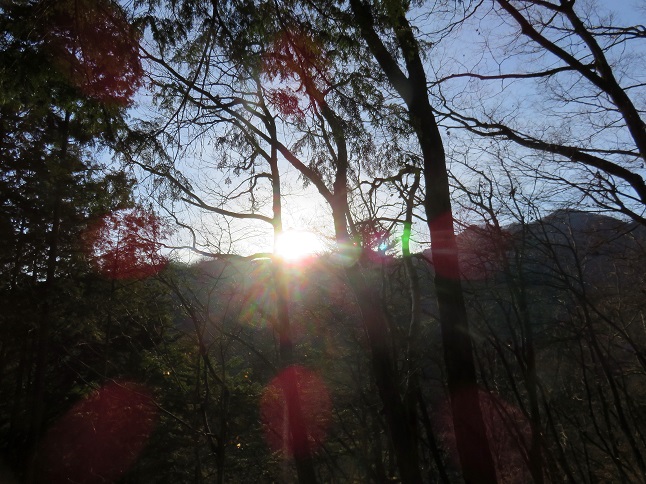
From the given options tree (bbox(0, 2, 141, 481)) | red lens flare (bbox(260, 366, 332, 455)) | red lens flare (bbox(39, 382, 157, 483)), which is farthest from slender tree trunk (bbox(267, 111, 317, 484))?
red lens flare (bbox(39, 382, 157, 483))

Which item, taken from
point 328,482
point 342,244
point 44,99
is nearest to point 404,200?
point 342,244

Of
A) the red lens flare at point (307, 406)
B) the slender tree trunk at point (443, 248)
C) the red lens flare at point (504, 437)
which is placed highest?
the slender tree trunk at point (443, 248)

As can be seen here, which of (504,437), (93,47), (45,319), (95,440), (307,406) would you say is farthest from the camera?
(307,406)

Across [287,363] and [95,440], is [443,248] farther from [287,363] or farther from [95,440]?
[95,440]

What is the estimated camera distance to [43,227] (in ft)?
50.3

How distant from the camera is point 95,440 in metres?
17.3

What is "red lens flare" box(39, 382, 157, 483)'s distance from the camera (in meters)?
17.0

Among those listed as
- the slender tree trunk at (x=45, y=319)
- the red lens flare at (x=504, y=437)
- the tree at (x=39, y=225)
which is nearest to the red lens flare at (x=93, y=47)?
the tree at (x=39, y=225)

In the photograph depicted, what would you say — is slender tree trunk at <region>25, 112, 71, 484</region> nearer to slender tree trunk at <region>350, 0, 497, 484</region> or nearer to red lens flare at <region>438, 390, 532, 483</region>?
slender tree trunk at <region>350, 0, 497, 484</region>

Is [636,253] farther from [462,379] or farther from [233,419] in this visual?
[233,419]

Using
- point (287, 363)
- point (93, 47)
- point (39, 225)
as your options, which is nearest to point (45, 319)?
point (39, 225)

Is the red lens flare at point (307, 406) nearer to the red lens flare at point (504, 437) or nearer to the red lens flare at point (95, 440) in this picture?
the red lens flare at point (95, 440)

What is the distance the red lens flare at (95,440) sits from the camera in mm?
17031

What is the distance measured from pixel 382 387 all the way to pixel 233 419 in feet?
36.8
